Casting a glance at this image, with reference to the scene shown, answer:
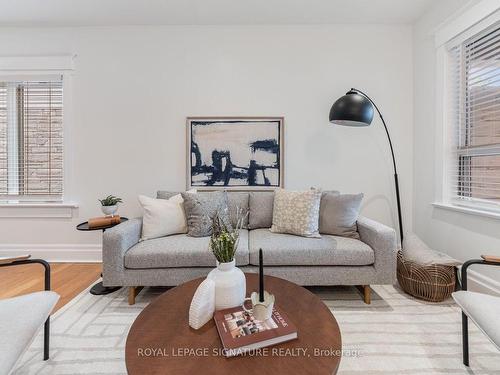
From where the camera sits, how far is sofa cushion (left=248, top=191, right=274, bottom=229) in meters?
2.61

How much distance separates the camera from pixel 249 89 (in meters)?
2.97

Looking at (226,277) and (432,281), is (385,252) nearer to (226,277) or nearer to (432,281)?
(432,281)

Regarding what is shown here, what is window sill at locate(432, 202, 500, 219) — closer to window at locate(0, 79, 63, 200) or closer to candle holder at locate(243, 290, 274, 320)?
candle holder at locate(243, 290, 274, 320)

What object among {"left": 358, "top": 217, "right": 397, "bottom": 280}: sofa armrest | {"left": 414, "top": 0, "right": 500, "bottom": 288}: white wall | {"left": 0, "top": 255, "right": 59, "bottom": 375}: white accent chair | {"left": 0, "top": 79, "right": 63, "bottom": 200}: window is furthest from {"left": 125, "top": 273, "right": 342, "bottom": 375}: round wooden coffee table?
{"left": 0, "top": 79, "right": 63, "bottom": 200}: window

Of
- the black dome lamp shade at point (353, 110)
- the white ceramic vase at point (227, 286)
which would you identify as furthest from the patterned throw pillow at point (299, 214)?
the white ceramic vase at point (227, 286)

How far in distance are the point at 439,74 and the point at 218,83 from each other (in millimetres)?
2204

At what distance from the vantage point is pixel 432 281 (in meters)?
2.08

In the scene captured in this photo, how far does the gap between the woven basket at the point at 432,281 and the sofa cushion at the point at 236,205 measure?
1490mm

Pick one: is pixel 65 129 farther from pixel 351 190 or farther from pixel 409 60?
pixel 409 60

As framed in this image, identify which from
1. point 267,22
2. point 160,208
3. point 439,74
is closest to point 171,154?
point 160,208

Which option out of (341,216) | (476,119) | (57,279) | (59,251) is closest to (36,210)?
(59,251)

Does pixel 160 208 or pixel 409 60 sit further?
pixel 409 60

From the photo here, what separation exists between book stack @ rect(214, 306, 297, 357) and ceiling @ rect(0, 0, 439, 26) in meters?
2.72

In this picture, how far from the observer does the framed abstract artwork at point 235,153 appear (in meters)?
2.95
